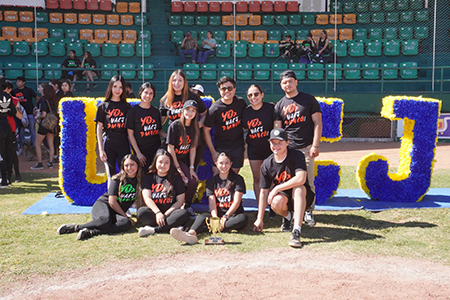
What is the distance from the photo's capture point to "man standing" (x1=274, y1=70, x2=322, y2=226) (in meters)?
5.00

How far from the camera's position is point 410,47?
15516 millimetres

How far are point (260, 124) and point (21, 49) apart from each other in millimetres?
12993

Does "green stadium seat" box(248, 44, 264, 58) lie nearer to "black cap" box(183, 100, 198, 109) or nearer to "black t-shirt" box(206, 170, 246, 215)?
"black cap" box(183, 100, 198, 109)

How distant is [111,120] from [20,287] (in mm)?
2420

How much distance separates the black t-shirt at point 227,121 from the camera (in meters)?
5.19

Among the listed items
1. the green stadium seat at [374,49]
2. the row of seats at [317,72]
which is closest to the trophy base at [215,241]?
the row of seats at [317,72]

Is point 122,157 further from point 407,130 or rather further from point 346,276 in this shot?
point 407,130

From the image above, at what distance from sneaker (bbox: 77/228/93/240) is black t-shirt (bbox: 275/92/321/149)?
8.08 ft

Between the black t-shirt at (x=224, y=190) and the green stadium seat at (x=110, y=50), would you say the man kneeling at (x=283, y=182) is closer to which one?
the black t-shirt at (x=224, y=190)

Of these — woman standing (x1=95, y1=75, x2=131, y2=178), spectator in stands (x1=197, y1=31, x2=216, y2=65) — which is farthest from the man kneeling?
spectator in stands (x1=197, y1=31, x2=216, y2=65)

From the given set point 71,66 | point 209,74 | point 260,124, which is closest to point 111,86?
Result: point 260,124

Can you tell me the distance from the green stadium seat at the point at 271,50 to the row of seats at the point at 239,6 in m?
3.10

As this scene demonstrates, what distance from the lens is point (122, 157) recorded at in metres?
5.38

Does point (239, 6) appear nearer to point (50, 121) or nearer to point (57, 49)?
point (57, 49)
